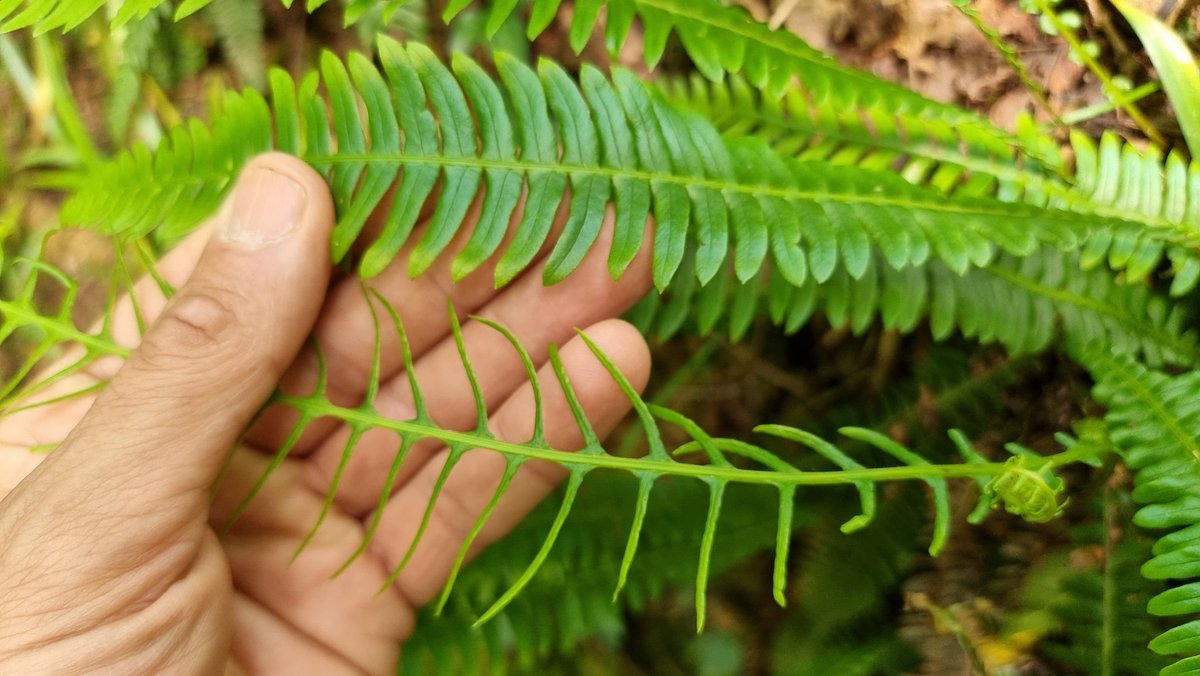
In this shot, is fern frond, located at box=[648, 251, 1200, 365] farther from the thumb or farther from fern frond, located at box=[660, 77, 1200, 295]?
the thumb

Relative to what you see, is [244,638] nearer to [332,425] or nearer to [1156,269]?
[332,425]

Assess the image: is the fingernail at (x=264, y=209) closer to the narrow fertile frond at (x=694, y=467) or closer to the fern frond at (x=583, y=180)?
the fern frond at (x=583, y=180)

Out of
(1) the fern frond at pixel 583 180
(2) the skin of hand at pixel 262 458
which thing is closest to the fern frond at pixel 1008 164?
(1) the fern frond at pixel 583 180

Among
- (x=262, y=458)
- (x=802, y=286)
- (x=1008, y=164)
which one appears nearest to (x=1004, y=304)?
(x=1008, y=164)

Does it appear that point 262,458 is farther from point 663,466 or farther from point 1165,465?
point 1165,465

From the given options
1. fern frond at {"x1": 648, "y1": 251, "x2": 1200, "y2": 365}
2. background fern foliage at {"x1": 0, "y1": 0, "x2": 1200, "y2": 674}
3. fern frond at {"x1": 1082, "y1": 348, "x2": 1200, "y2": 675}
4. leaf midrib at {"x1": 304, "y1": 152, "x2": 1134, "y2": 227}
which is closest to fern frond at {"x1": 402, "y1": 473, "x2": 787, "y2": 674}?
background fern foliage at {"x1": 0, "y1": 0, "x2": 1200, "y2": 674}

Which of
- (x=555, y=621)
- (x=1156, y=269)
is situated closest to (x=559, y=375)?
(x=555, y=621)

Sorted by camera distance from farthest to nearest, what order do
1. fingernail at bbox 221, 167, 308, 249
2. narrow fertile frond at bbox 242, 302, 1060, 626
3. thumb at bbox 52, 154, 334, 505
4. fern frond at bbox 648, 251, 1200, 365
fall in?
fern frond at bbox 648, 251, 1200, 365
fingernail at bbox 221, 167, 308, 249
thumb at bbox 52, 154, 334, 505
narrow fertile frond at bbox 242, 302, 1060, 626
